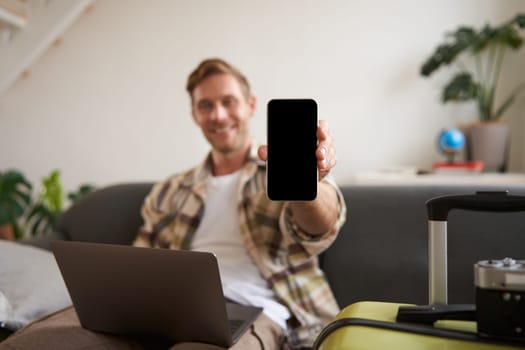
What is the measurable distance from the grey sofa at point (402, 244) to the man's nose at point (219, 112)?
405 millimetres

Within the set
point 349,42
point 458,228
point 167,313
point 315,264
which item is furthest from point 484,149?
point 167,313

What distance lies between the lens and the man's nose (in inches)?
55.9

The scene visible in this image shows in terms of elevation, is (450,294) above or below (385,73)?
below

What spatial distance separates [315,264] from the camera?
4.29ft

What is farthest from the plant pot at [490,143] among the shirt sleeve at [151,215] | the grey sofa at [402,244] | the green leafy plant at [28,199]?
the green leafy plant at [28,199]

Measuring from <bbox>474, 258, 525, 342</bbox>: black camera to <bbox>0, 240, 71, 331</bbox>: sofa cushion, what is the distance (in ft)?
3.33

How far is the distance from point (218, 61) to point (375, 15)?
50.6 inches

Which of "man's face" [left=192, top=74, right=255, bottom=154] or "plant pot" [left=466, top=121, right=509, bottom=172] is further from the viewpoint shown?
"plant pot" [left=466, top=121, right=509, bottom=172]

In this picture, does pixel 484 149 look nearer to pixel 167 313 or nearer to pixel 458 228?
pixel 458 228

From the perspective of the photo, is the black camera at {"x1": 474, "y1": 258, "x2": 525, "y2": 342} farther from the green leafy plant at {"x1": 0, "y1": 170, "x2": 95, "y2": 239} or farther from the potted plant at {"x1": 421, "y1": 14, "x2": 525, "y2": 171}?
the green leafy plant at {"x1": 0, "y1": 170, "x2": 95, "y2": 239}

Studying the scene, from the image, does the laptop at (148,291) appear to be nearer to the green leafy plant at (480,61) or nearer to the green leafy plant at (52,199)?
the green leafy plant at (480,61)

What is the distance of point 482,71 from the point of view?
7.58 ft

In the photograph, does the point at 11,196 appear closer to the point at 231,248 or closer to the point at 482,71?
the point at 231,248

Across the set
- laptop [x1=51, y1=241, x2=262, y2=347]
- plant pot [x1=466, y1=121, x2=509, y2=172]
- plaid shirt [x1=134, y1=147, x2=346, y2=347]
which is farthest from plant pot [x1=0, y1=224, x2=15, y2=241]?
plant pot [x1=466, y1=121, x2=509, y2=172]
